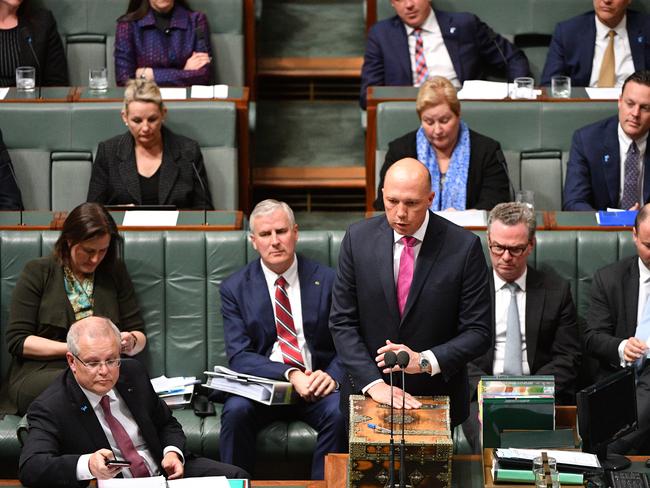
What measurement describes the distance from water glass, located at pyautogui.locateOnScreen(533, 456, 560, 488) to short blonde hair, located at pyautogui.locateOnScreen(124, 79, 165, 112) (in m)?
1.85

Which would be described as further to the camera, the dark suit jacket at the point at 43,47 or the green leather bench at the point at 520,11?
the green leather bench at the point at 520,11

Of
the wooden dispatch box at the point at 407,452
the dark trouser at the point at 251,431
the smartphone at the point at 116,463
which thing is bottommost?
the dark trouser at the point at 251,431

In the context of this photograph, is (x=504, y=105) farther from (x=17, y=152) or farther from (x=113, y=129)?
(x=17, y=152)

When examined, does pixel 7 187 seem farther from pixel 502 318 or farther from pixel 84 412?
pixel 502 318

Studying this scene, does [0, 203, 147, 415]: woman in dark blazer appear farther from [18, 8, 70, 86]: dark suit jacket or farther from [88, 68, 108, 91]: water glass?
[18, 8, 70, 86]: dark suit jacket

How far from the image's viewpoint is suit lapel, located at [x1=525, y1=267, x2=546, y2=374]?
3.02m

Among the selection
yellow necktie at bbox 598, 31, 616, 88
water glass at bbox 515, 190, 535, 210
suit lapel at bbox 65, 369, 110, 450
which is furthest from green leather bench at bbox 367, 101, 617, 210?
suit lapel at bbox 65, 369, 110, 450

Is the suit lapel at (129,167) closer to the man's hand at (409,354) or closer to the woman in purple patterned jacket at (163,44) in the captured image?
the woman in purple patterned jacket at (163,44)

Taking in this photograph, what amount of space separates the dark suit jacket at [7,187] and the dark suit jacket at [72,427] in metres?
1.31

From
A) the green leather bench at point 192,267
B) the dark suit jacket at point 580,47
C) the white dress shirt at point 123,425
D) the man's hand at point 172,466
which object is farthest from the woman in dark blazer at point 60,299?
the dark suit jacket at point 580,47

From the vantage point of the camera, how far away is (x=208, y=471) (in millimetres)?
2549

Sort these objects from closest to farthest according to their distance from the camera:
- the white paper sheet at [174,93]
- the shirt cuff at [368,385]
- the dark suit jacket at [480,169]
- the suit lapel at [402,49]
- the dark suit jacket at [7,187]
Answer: the shirt cuff at [368,385]
the dark suit jacket at [480,169]
the dark suit jacket at [7,187]
the white paper sheet at [174,93]
the suit lapel at [402,49]

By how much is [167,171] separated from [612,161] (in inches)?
53.5

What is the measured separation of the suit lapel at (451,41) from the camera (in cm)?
425
